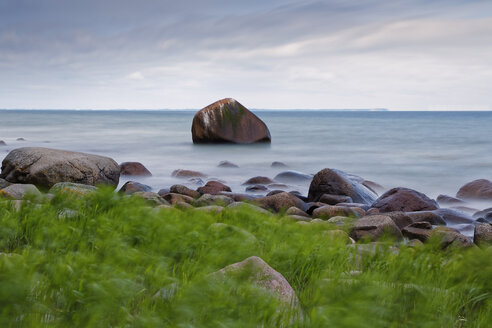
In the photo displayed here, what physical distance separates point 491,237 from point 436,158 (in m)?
17.4

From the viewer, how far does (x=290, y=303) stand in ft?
8.77

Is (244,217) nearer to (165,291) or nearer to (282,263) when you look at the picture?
(282,263)

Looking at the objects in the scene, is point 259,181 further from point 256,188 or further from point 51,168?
point 51,168

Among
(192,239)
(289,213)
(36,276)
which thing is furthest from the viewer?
(289,213)

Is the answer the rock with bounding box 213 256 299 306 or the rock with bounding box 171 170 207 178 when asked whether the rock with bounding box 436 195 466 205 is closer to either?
the rock with bounding box 171 170 207 178

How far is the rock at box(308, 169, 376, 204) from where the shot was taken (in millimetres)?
10867

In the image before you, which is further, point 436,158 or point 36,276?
point 436,158

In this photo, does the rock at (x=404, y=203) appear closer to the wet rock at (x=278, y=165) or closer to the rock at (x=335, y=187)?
the rock at (x=335, y=187)

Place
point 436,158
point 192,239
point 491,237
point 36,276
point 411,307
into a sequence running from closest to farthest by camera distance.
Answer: point 36,276 < point 411,307 < point 192,239 < point 491,237 < point 436,158

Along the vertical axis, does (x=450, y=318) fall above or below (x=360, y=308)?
below

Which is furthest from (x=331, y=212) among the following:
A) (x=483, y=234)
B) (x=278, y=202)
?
(x=483, y=234)

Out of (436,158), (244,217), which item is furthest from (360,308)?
(436,158)

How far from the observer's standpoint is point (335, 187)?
35.8ft

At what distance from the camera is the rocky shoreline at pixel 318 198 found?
269 inches
